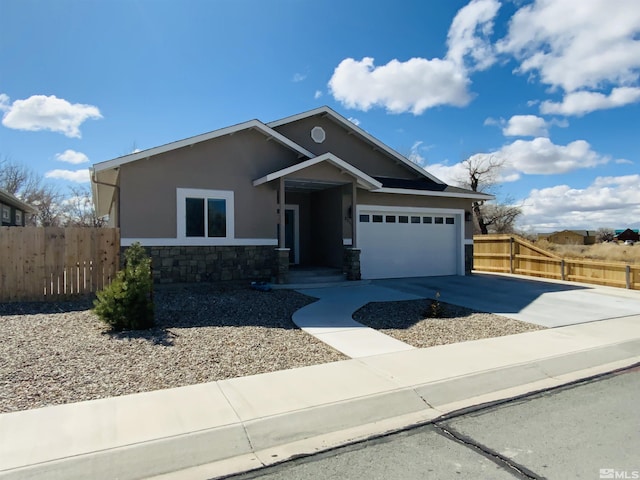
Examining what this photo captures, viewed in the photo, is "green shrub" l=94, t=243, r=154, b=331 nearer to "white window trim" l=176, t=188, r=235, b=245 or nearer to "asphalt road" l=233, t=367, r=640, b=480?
"white window trim" l=176, t=188, r=235, b=245

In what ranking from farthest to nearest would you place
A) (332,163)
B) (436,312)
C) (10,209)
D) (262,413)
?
(10,209), (332,163), (436,312), (262,413)

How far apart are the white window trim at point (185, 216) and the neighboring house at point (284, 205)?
0.10 ft

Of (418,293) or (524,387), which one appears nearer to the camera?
(524,387)

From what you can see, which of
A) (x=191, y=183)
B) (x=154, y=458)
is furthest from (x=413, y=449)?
(x=191, y=183)

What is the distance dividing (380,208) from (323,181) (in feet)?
8.98

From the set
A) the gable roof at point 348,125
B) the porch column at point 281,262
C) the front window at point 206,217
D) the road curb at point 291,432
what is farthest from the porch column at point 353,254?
the road curb at point 291,432

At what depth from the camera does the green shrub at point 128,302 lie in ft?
24.1

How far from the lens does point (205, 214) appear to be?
1249 centimetres

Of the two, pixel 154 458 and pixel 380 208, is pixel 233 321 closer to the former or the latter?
pixel 154 458

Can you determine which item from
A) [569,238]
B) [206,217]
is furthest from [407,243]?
[569,238]

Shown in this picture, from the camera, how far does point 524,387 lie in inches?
212

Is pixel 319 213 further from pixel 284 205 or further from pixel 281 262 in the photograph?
pixel 281 262

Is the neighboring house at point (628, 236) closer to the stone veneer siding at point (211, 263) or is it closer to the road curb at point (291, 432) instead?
the stone veneer siding at point (211, 263)

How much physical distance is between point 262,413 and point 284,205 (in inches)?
377
